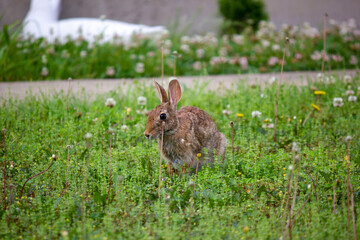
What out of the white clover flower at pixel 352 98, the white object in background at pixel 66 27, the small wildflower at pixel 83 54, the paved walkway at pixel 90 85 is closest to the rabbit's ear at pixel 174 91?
the paved walkway at pixel 90 85

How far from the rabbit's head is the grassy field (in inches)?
10.1

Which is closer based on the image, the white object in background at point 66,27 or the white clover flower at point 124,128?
the white clover flower at point 124,128

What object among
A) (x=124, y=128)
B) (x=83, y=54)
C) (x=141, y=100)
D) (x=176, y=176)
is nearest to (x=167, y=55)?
(x=83, y=54)

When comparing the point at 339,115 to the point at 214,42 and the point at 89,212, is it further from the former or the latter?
the point at 214,42

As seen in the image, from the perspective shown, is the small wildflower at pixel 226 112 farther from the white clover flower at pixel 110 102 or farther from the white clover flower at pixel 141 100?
the white clover flower at pixel 110 102

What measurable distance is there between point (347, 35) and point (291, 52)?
4.80 ft

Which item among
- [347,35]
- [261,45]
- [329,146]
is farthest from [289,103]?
[347,35]

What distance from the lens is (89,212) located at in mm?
2852

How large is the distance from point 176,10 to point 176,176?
7.80m

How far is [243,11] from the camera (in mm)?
9703

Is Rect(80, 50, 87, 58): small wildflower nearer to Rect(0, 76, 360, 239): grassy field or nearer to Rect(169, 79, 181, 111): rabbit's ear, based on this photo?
Rect(0, 76, 360, 239): grassy field

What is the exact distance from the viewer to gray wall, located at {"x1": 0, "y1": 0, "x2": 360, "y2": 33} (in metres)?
10.6

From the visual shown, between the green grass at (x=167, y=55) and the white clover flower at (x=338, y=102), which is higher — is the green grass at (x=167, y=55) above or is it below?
above

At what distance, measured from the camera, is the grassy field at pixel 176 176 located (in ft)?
8.49
